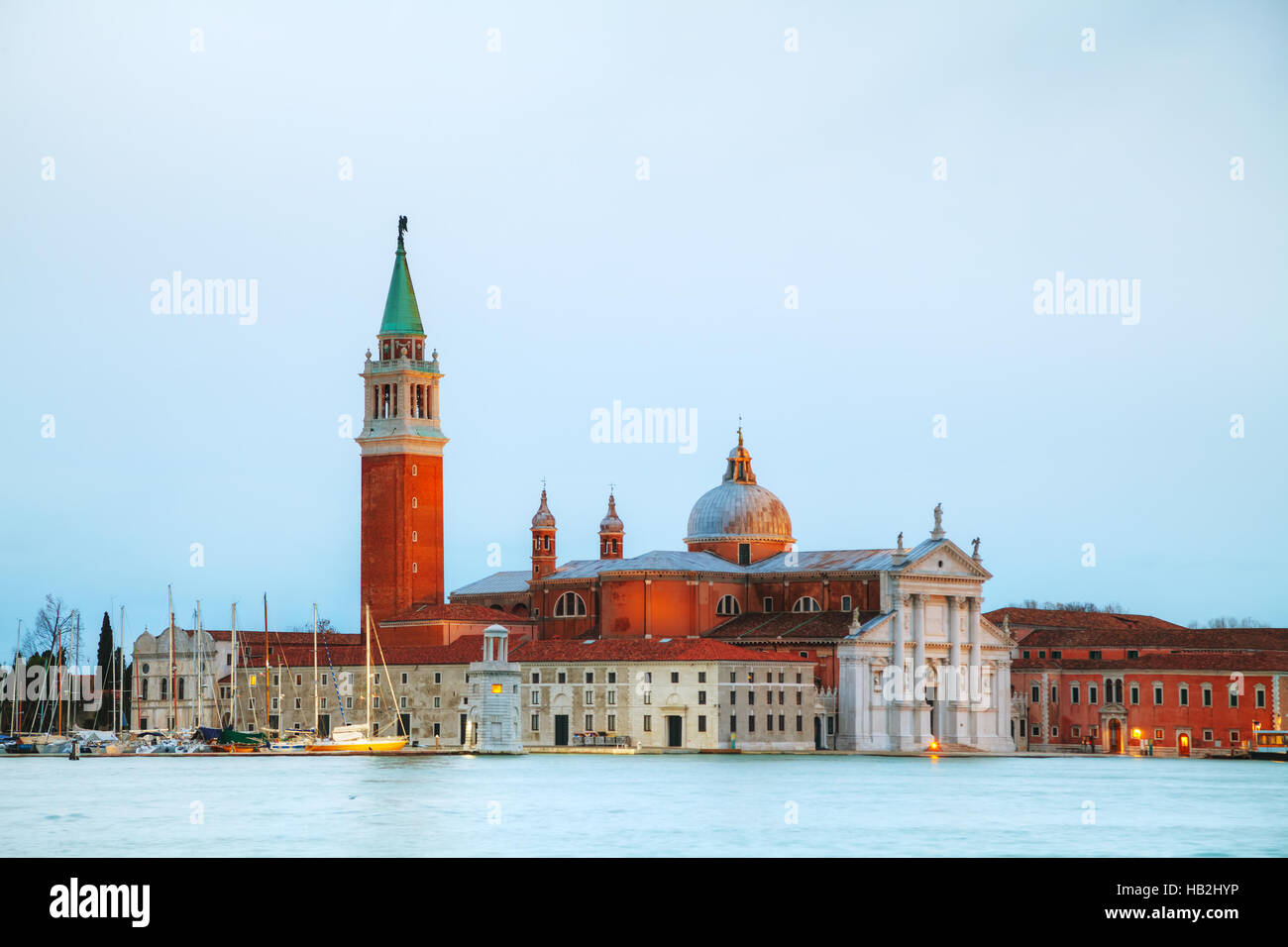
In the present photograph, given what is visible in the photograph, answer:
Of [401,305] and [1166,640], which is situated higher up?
[401,305]

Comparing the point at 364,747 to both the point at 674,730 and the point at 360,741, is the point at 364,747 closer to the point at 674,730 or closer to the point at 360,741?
the point at 360,741

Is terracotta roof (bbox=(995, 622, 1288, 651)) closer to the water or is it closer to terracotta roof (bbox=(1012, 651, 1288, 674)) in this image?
terracotta roof (bbox=(1012, 651, 1288, 674))

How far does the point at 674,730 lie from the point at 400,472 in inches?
518

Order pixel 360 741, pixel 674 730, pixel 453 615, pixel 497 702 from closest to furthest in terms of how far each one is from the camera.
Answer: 1. pixel 497 702
2. pixel 674 730
3. pixel 360 741
4. pixel 453 615

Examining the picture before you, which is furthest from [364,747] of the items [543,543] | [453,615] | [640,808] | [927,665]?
[640,808]

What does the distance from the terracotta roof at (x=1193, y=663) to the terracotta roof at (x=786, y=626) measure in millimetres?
7576

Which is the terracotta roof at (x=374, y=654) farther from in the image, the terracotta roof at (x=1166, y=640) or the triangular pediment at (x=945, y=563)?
the terracotta roof at (x=1166, y=640)

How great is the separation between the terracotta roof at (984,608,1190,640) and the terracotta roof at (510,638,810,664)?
14.4 m

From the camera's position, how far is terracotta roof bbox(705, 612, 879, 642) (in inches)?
2643

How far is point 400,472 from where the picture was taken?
7138 centimetres

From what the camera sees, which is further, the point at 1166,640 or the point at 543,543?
the point at 543,543

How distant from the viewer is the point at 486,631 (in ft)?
212

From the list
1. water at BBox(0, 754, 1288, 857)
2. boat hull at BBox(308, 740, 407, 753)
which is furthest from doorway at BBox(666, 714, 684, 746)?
boat hull at BBox(308, 740, 407, 753)
